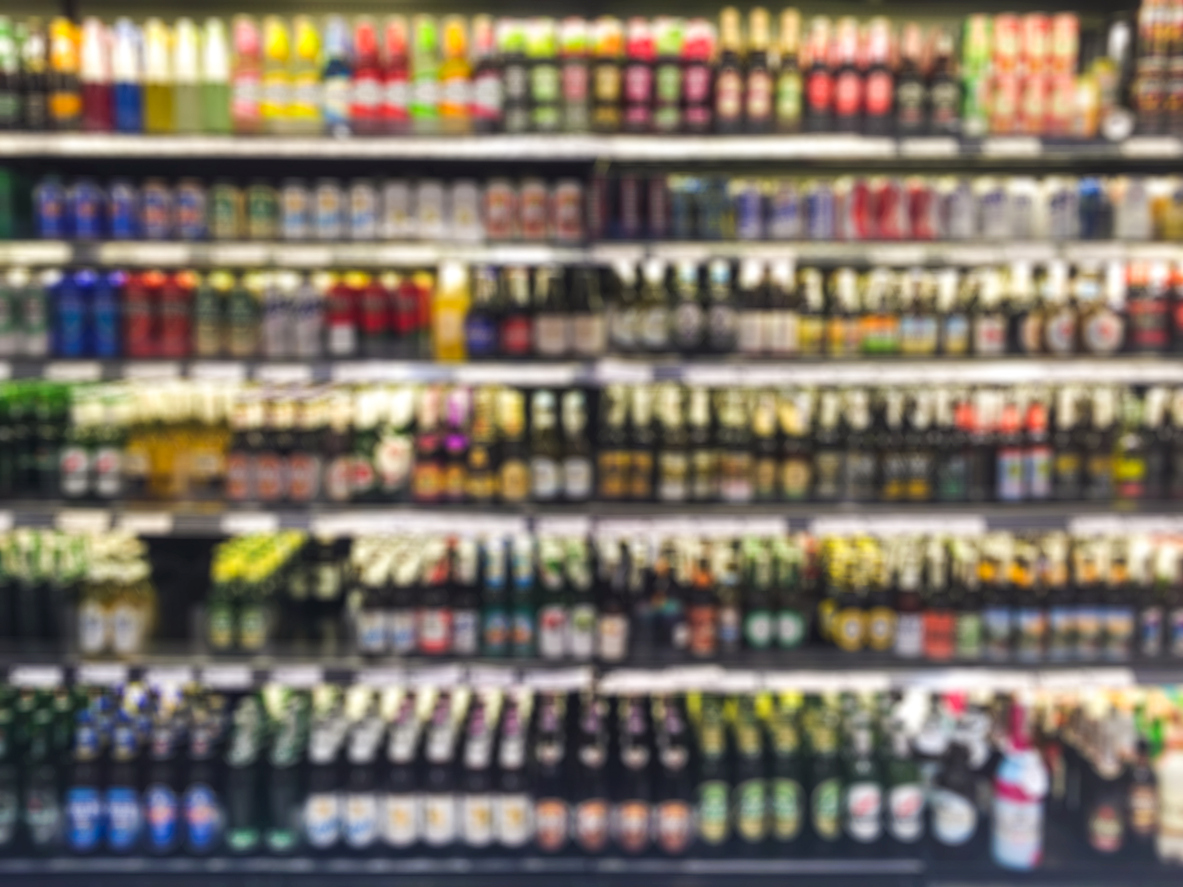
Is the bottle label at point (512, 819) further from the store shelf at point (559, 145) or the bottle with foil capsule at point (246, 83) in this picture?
the bottle with foil capsule at point (246, 83)

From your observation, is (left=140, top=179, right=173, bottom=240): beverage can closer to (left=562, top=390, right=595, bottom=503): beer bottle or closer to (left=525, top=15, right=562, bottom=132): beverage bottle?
(left=525, top=15, right=562, bottom=132): beverage bottle

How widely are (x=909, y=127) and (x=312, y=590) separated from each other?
2.60 metres

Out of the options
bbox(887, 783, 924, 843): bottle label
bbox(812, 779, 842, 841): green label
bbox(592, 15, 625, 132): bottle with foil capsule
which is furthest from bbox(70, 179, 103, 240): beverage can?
bbox(887, 783, 924, 843): bottle label

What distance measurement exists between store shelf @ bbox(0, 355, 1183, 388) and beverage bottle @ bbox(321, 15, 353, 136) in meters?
0.77

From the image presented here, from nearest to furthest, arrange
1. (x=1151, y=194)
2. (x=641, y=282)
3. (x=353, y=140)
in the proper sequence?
(x=353, y=140), (x=1151, y=194), (x=641, y=282)

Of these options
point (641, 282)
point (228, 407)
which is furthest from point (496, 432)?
point (228, 407)

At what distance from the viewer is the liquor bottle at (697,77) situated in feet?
10.1

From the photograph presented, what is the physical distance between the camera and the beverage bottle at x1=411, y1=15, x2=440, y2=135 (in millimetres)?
3064

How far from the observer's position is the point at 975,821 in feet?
10.3

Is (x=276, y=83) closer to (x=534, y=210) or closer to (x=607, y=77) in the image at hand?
(x=534, y=210)

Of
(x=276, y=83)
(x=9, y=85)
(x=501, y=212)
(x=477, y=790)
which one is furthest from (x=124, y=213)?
(x=477, y=790)

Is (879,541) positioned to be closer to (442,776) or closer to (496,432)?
(496,432)

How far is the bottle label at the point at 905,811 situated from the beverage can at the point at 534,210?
2.10m

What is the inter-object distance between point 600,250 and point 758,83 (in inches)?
29.3
